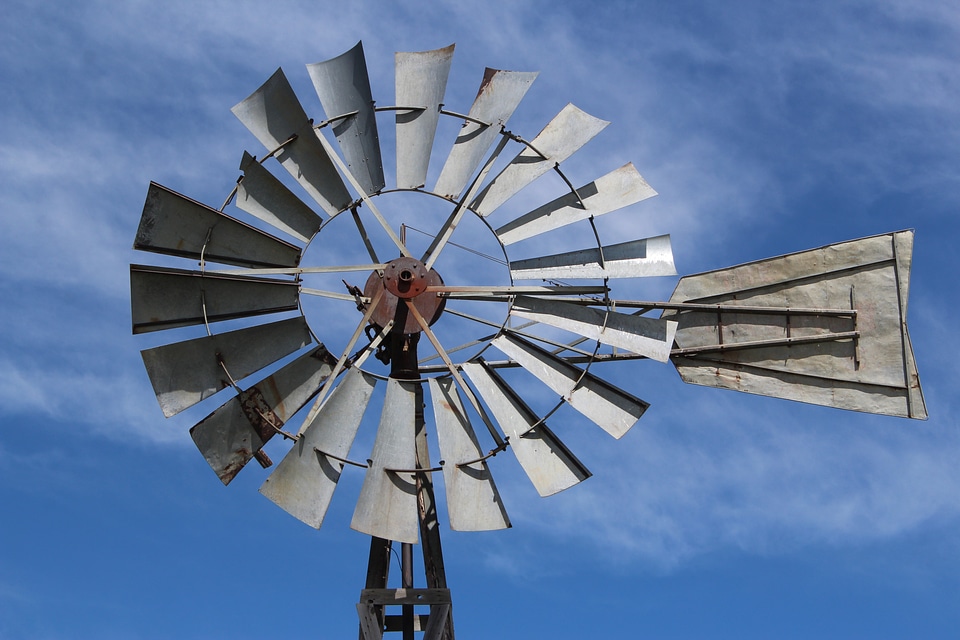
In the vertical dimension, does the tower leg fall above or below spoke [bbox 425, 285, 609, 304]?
below

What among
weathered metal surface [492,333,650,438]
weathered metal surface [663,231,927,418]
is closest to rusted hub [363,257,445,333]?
weathered metal surface [492,333,650,438]

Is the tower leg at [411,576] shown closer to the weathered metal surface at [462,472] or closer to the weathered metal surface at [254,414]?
the weathered metal surface at [462,472]

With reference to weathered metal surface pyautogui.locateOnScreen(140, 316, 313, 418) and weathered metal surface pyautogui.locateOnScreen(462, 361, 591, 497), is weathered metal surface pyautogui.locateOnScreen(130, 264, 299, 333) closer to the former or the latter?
weathered metal surface pyautogui.locateOnScreen(140, 316, 313, 418)

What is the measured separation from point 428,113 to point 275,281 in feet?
7.08

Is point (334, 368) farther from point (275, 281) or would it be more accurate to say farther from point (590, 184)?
point (590, 184)

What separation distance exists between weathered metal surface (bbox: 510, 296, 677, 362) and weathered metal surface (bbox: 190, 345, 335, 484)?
186cm

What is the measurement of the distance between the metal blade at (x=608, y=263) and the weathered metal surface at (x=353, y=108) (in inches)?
60.8

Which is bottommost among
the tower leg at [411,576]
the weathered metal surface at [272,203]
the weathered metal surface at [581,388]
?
the tower leg at [411,576]

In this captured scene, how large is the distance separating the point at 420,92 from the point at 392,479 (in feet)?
11.8

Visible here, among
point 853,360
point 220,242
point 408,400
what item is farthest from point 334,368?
point 853,360

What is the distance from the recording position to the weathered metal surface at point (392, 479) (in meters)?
8.91

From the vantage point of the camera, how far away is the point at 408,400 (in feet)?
31.2

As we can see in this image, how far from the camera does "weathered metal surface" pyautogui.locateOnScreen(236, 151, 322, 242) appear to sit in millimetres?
9516

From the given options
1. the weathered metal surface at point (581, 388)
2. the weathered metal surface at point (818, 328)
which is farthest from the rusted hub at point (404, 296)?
the weathered metal surface at point (818, 328)
